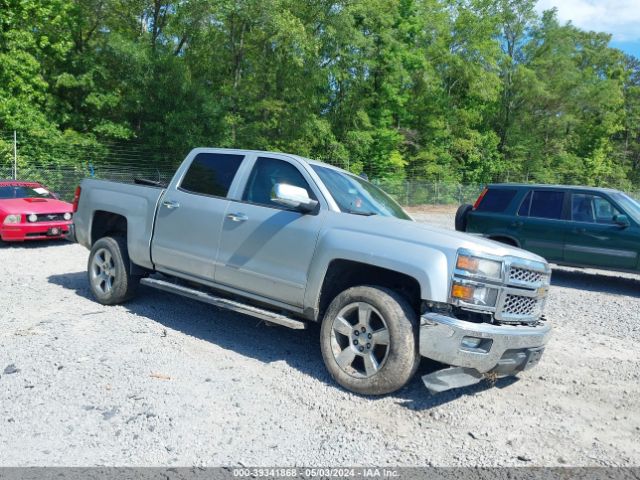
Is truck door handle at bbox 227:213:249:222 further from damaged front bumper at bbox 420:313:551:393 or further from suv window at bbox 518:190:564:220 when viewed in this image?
suv window at bbox 518:190:564:220

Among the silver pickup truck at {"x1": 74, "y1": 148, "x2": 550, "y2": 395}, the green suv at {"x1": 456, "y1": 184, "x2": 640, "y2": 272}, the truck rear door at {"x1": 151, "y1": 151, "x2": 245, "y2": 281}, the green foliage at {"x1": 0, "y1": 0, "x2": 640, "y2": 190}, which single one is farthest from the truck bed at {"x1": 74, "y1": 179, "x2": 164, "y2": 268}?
the green foliage at {"x1": 0, "y1": 0, "x2": 640, "y2": 190}

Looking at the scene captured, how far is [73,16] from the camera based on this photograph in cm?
2561

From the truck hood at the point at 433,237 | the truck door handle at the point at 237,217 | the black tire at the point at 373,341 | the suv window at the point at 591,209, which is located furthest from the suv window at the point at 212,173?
the suv window at the point at 591,209

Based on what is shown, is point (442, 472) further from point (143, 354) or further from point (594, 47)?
point (594, 47)

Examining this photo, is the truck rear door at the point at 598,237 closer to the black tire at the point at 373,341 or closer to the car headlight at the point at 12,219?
the black tire at the point at 373,341

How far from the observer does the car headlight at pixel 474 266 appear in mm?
3920

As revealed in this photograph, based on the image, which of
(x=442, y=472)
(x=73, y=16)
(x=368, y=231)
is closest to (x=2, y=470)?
(x=442, y=472)

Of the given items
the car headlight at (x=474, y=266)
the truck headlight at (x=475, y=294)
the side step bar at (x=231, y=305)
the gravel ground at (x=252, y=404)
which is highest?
the car headlight at (x=474, y=266)

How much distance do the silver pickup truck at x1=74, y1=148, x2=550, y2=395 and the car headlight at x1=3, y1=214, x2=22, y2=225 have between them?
5.86 metres

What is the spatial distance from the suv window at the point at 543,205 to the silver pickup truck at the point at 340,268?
18.8 ft

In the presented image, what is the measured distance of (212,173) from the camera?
570 cm

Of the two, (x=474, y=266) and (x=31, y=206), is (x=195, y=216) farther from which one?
(x=31, y=206)

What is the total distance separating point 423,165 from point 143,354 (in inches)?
1468

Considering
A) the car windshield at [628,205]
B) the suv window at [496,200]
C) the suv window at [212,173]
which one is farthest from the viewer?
the suv window at [496,200]
